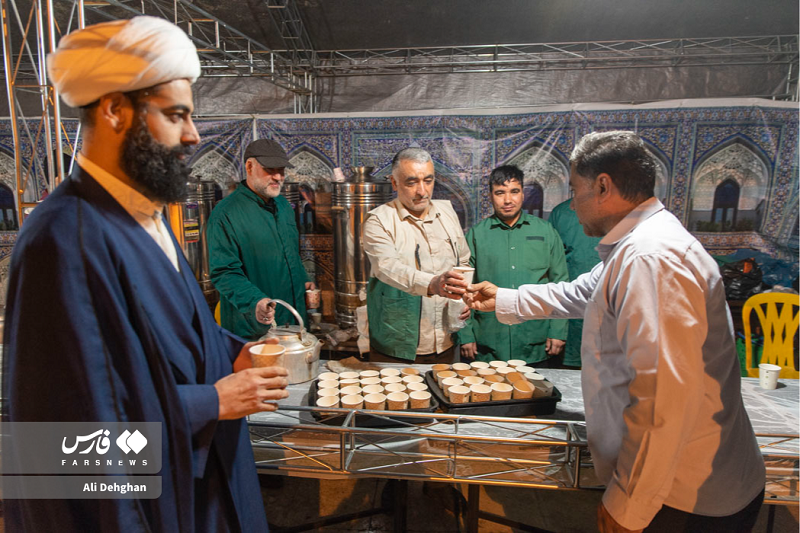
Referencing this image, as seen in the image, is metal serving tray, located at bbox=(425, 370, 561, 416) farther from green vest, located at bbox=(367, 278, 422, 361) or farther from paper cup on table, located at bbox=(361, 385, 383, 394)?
green vest, located at bbox=(367, 278, 422, 361)

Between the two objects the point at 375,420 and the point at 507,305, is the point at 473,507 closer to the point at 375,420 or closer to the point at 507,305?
the point at 375,420

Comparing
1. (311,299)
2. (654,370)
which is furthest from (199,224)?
(654,370)

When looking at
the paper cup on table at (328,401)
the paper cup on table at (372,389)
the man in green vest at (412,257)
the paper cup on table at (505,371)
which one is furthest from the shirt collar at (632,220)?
the man in green vest at (412,257)

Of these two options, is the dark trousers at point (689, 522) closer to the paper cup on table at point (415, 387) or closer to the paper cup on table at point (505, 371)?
the paper cup on table at point (505, 371)

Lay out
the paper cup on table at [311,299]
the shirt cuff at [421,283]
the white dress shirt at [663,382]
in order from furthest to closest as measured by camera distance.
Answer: the paper cup on table at [311,299] < the shirt cuff at [421,283] < the white dress shirt at [663,382]

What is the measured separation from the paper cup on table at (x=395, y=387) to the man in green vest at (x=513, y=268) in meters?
1.21

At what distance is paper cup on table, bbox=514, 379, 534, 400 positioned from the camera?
6.74 feet

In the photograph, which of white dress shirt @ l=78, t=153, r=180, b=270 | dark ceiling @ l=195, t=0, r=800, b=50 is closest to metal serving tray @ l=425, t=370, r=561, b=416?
white dress shirt @ l=78, t=153, r=180, b=270

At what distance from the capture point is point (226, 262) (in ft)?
10.6

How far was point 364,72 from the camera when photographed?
22.3 feet

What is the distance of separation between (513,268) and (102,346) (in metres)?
2.77

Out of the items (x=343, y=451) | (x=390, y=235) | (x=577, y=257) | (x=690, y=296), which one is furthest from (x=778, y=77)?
(x=343, y=451)

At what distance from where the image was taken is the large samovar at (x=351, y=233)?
16.1ft

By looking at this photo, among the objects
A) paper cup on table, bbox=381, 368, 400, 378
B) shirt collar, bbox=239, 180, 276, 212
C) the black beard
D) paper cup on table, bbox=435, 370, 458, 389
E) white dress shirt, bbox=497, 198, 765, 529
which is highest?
the black beard
